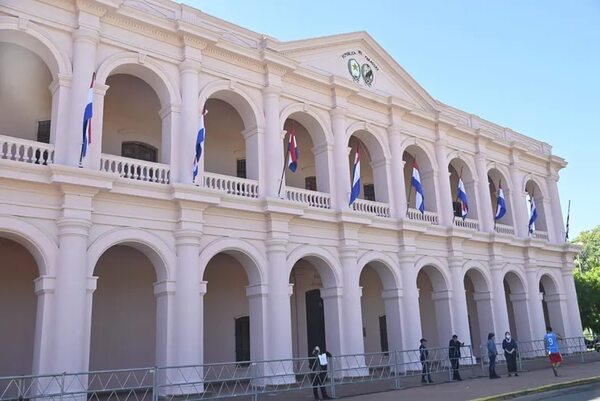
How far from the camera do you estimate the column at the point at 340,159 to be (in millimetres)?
18047

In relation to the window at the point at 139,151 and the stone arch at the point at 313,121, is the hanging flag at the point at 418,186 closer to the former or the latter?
the stone arch at the point at 313,121

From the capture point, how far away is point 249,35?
683 inches

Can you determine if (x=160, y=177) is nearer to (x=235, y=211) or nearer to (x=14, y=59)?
(x=235, y=211)

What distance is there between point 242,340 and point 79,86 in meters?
9.83

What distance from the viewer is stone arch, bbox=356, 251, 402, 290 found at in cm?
1856

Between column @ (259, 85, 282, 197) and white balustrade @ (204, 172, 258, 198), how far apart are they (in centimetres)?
26

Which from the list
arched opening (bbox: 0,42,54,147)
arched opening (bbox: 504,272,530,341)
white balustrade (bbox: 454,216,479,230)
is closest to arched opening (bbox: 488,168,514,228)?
arched opening (bbox: 504,272,530,341)

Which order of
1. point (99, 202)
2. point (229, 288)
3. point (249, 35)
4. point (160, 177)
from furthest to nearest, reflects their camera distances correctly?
point (229, 288), point (249, 35), point (160, 177), point (99, 202)

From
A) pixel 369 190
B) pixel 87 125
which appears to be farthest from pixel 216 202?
pixel 369 190

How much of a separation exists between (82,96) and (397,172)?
11119 mm

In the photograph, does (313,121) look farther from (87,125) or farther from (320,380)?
(320,380)

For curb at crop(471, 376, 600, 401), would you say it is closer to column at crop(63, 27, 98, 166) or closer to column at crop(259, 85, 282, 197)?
column at crop(259, 85, 282, 197)

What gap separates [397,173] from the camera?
20031 millimetres

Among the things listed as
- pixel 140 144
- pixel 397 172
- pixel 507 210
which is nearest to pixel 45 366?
pixel 140 144
